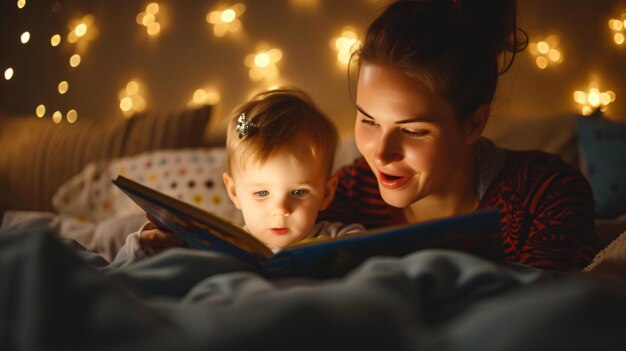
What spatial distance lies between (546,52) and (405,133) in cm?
101

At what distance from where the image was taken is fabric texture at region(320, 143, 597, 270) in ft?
2.77

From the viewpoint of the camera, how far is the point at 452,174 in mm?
919

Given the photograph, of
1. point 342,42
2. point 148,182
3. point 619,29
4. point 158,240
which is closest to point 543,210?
point 158,240

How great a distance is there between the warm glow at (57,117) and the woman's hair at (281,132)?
1.07 meters

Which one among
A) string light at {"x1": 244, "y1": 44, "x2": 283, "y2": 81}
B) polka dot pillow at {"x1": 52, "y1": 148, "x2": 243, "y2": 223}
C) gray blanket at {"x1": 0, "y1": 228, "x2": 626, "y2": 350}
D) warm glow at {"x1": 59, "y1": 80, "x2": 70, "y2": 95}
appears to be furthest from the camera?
string light at {"x1": 244, "y1": 44, "x2": 283, "y2": 81}

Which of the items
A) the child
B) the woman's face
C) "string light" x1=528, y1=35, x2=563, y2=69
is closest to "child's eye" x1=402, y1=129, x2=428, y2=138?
the woman's face

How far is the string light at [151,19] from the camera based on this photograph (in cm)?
195

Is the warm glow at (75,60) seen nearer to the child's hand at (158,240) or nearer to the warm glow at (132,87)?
the warm glow at (132,87)

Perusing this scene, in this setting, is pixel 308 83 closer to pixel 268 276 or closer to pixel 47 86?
pixel 47 86

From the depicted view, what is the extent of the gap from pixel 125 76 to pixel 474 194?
1504mm

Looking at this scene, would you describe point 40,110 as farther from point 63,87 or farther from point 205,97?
point 205,97

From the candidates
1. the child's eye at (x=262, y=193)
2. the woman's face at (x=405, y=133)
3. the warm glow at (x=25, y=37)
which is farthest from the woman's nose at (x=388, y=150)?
the warm glow at (x=25, y=37)

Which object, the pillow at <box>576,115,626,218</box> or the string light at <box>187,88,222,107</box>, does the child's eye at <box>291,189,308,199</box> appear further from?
the string light at <box>187,88,222,107</box>

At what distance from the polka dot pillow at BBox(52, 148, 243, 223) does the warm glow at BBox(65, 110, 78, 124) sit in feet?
0.90
